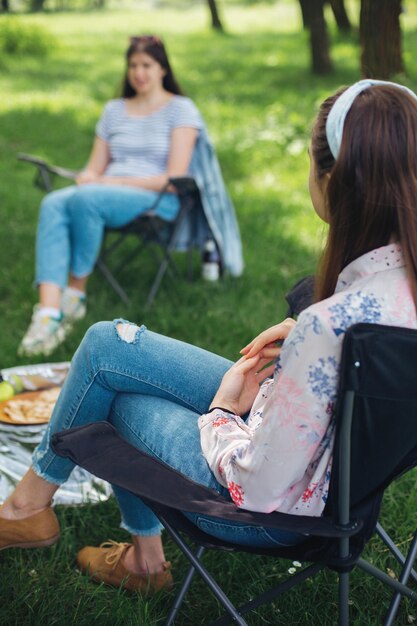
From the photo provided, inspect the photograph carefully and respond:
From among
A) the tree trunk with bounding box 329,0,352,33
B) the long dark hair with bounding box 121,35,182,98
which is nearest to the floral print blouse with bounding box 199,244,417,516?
the long dark hair with bounding box 121,35,182,98

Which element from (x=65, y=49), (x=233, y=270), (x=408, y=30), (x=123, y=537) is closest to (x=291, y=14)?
(x=408, y=30)

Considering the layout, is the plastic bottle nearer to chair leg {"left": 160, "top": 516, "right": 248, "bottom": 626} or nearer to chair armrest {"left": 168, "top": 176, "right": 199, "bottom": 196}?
chair armrest {"left": 168, "top": 176, "right": 199, "bottom": 196}

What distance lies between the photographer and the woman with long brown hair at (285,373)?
162 centimetres

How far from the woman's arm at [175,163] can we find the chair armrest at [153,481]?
2.90 metres

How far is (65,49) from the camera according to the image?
15445mm

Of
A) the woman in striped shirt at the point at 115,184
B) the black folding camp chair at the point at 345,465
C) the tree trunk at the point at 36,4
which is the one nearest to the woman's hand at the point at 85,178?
the woman in striped shirt at the point at 115,184

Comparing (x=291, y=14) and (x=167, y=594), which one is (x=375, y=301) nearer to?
(x=167, y=594)

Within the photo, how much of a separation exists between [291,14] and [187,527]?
860 inches

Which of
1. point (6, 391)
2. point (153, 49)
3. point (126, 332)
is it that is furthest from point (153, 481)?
point (153, 49)

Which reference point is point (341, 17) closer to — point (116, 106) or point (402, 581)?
point (116, 106)

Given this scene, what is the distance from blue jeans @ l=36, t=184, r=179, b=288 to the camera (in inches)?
172

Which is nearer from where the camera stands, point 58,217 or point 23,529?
point 23,529

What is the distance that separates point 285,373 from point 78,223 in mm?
2989

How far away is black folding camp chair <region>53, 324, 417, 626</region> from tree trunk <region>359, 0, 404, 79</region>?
4984 mm
